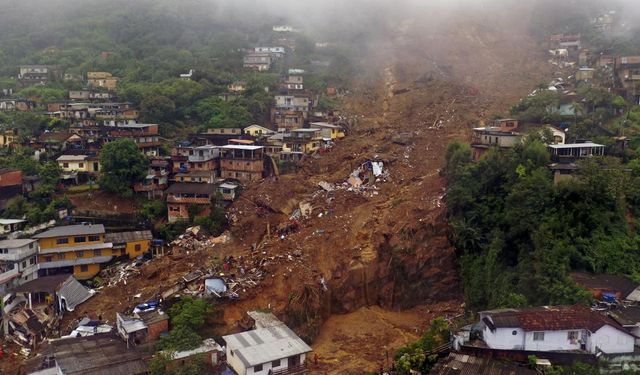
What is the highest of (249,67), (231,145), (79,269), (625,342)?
(249,67)

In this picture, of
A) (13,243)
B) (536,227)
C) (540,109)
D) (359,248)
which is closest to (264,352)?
(359,248)

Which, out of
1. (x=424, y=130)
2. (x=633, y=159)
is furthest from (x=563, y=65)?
(x=633, y=159)

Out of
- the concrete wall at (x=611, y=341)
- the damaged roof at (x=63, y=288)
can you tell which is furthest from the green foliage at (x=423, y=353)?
the damaged roof at (x=63, y=288)

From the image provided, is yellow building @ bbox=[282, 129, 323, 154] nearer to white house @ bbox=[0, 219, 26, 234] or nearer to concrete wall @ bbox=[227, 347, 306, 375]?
white house @ bbox=[0, 219, 26, 234]

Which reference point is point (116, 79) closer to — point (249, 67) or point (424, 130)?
point (249, 67)

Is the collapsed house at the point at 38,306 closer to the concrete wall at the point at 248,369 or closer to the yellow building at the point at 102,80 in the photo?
the concrete wall at the point at 248,369

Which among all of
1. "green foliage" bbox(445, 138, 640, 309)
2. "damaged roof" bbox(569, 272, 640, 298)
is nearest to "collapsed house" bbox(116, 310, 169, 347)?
"green foliage" bbox(445, 138, 640, 309)
